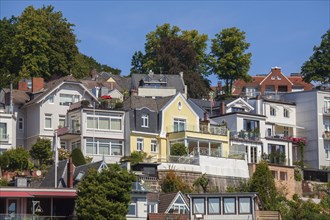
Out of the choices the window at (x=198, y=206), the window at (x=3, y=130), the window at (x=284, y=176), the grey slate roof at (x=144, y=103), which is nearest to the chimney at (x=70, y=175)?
the window at (x=198, y=206)

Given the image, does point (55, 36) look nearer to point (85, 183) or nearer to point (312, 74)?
point (312, 74)

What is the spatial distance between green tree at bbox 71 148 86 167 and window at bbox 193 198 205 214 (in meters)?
10.8

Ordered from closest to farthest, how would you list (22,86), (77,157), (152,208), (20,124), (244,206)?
(152,208)
(244,206)
(77,157)
(20,124)
(22,86)

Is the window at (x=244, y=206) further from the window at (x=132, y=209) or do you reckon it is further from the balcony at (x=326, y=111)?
the balcony at (x=326, y=111)

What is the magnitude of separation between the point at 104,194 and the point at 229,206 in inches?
548

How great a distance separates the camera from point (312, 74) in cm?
11625

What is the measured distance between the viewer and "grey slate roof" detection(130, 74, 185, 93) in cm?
10925

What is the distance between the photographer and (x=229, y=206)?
7606 cm

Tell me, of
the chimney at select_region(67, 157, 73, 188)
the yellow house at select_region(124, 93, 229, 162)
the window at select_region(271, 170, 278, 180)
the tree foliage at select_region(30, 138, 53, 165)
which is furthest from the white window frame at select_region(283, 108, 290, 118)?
the chimney at select_region(67, 157, 73, 188)

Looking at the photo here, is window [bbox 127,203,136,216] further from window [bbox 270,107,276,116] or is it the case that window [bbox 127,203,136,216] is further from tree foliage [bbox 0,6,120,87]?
tree foliage [bbox 0,6,120,87]

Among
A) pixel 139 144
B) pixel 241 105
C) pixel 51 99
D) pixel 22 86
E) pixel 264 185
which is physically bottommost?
pixel 264 185

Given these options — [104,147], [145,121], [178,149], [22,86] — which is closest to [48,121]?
[104,147]

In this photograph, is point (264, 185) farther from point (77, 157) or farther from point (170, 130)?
point (77, 157)

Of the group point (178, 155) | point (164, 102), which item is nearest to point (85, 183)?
point (178, 155)
